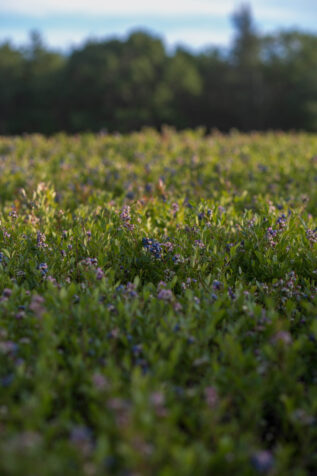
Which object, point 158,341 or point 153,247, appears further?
point 153,247

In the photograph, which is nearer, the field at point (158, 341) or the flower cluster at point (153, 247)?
the field at point (158, 341)

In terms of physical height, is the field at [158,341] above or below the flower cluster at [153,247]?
below

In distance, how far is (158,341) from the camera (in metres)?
3.31

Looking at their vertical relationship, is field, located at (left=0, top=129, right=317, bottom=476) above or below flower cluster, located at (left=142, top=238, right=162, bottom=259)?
below

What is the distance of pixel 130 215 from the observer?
5305 millimetres

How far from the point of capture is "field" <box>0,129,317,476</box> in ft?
7.97

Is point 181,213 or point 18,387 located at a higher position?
point 181,213

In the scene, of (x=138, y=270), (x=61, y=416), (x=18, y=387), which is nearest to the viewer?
(x=61, y=416)

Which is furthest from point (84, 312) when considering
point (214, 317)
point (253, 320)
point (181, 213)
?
point (181, 213)

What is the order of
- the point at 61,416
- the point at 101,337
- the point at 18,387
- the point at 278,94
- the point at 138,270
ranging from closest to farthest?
the point at 61,416, the point at 18,387, the point at 101,337, the point at 138,270, the point at 278,94

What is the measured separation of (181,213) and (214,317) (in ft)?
7.48

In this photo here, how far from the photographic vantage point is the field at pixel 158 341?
243cm

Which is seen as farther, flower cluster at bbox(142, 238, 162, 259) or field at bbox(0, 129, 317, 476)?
flower cluster at bbox(142, 238, 162, 259)

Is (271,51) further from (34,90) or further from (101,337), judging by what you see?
(101,337)
